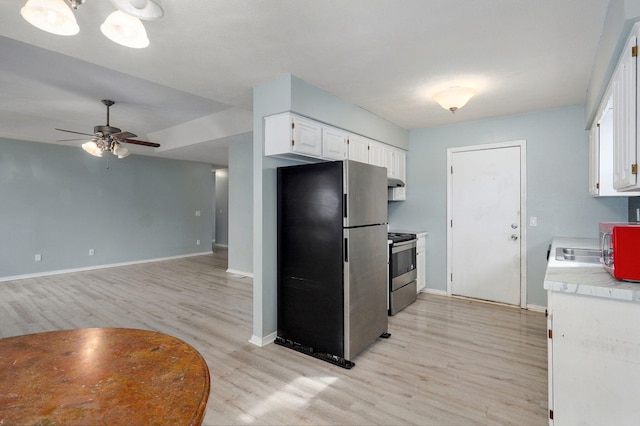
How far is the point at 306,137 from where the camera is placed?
304cm

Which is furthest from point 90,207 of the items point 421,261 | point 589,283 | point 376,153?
point 589,283

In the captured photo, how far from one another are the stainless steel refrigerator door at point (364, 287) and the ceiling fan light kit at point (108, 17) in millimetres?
1899

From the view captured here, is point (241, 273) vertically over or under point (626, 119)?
under

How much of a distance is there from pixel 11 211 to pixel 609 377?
8.36 metres

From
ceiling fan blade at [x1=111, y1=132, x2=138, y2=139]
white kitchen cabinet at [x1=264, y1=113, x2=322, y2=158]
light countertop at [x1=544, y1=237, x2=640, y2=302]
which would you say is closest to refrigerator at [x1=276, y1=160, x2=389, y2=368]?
white kitchen cabinet at [x1=264, y1=113, x2=322, y2=158]

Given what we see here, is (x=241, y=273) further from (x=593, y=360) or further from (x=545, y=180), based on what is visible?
(x=593, y=360)

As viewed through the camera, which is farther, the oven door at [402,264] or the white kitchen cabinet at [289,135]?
the oven door at [402,264]

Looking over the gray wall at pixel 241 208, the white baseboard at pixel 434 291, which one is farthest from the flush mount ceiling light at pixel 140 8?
the white baseboard at pixel 434 291

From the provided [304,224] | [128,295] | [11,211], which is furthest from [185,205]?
[304,224]

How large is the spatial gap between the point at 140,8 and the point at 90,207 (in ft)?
22.7

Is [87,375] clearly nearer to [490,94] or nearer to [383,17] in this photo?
[383,17]

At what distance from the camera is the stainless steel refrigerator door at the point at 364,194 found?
2.63 metres

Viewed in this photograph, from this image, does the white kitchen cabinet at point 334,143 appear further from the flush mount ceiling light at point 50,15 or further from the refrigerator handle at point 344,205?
the flush mount ceiling light at point 50,15

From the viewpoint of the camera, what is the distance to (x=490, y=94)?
133 inches
